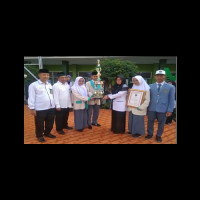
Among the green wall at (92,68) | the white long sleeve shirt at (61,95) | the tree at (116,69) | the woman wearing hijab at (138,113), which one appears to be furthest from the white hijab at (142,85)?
the green wall at (92,68)

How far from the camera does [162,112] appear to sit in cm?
315

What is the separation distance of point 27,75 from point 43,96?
18.3 ft

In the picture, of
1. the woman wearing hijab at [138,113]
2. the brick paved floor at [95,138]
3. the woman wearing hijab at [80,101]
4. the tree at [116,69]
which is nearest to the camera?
the woman wearing hijab at [138,113]

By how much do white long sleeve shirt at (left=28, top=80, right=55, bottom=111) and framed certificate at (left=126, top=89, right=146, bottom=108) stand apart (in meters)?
1.96

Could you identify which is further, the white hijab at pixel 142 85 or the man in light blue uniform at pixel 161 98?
the white hijab at pixel 142 85

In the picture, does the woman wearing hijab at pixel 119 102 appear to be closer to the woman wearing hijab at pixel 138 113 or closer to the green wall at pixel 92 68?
the woman wearing hijab at pixel 138 113

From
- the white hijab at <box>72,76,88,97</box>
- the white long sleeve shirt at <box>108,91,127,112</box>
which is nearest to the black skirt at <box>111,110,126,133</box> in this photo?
the white long sleeve shirt at <box>108,91,127,112</box>

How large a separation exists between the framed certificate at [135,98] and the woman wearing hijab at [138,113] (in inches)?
3.0

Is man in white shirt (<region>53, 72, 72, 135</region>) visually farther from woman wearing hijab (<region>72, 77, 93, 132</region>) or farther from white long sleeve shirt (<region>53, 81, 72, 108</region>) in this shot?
woman wearing hijab (<region>72, 77, 93, 132</region>)

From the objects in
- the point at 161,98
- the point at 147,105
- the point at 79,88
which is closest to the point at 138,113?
the point at 147,105

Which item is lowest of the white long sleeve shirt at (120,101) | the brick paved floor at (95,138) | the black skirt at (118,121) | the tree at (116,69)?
the brick paved floor at (95,138)

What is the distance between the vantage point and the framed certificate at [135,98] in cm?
331

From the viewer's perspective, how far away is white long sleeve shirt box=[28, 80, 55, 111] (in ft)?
9.81

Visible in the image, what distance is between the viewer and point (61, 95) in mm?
3627
